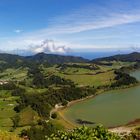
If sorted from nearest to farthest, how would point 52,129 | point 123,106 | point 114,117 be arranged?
point 52,129 → point 114,117 → point 123,106

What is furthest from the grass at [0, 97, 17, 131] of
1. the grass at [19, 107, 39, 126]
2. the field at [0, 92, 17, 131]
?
the grass at [19, 107, 39, 126]

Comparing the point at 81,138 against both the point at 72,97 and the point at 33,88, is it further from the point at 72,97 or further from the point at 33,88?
the point at 33,88

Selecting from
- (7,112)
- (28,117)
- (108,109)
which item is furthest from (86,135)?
(7,112)

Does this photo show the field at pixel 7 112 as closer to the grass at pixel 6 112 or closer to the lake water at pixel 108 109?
the grass at pixel 6 112

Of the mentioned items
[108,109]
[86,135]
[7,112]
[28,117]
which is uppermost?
[86,135]

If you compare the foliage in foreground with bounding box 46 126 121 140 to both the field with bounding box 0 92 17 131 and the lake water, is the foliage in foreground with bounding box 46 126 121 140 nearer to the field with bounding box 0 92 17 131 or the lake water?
the lake water

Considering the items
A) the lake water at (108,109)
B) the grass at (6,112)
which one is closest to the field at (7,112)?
the grass at (6,112)

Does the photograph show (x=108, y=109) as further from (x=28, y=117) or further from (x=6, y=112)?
Answer: (x=6, y=112)

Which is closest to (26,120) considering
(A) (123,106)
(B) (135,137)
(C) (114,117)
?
(C) (114,117)

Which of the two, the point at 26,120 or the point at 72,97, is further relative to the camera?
the point at 72,97
